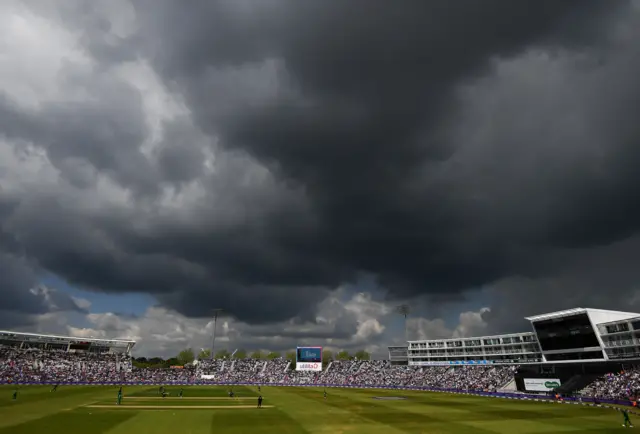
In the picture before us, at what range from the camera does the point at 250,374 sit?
12950cm

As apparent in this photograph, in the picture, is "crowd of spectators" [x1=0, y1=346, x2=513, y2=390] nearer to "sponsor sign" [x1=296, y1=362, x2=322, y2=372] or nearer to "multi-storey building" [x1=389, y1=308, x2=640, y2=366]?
"sponsor sign" [x1=296, y1=362, x2=322, y2=372]

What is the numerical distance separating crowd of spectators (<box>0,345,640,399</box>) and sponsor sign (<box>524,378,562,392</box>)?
273 inches

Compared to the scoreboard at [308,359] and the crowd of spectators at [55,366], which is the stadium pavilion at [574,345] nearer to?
the scoreboard at [308,359]

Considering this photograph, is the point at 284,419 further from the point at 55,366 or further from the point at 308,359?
the point at 55,366

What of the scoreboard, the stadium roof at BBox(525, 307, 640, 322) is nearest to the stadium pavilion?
the stadium roof at BBox(525, 307, 640, 322)

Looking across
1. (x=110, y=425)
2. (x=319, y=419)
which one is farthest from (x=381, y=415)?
(x=110, y=425)

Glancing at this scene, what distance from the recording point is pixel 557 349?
88438mm

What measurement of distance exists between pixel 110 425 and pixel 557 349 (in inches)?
3668

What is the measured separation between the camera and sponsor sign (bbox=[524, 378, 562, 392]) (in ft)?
260

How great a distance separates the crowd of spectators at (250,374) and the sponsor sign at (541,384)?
6.93 meters

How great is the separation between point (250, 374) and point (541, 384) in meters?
88.3

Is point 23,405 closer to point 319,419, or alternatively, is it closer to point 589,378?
point 319,419

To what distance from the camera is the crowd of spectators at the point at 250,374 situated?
295 ft

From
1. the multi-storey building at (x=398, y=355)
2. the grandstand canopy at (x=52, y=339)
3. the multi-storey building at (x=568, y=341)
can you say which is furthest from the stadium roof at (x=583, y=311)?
the grandstand canopy at (x=52, y=339)
